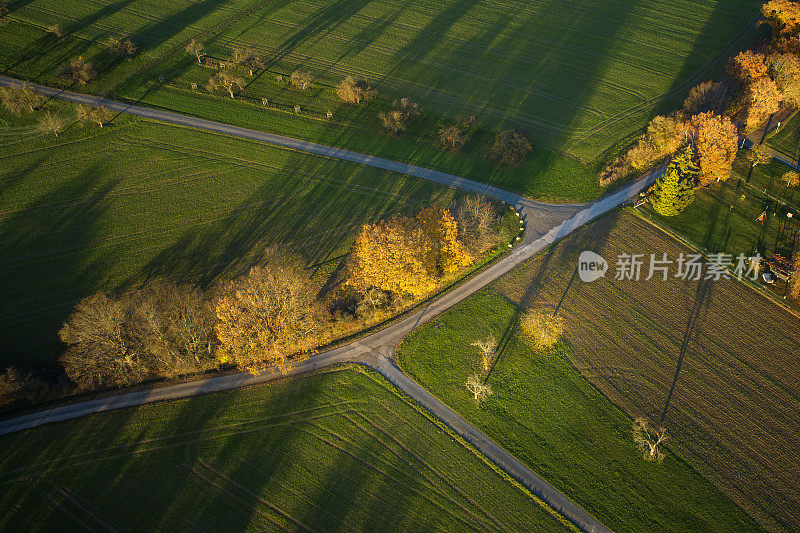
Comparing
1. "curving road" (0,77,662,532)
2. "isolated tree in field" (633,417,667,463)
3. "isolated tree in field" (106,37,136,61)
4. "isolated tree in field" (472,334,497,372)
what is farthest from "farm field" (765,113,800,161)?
"isolated tree in field" (106,37,136,61)

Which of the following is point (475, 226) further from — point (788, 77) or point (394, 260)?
point (788, 77)

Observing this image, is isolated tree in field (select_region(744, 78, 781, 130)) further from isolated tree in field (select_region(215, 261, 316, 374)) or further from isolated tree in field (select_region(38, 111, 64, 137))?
isolated tree in field (select_region(38, 111, 64, 137))

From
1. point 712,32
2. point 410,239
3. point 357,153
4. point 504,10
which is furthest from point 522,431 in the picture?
point 712,32

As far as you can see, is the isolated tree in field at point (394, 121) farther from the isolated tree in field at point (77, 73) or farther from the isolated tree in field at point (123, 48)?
the isolated tree in field at point (77, 73)

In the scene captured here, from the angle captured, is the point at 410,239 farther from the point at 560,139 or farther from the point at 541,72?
the point at 541,72

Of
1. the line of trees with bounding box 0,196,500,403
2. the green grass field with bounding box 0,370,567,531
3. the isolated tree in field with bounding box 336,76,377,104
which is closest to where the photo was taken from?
the green grass field with bounding box 0,370,567,531
